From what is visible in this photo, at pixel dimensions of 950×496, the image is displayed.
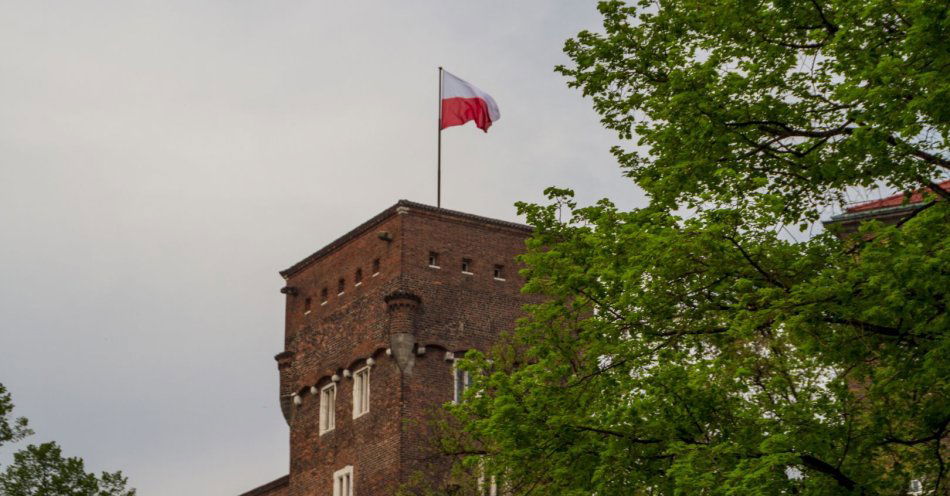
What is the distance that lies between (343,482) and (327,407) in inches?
121

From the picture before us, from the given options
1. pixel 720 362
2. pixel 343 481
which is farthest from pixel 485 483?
pixel 343 481

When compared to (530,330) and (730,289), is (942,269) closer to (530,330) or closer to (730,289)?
(730,289)

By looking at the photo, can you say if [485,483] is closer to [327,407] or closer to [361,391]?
[361,391]

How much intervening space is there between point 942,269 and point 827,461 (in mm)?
3262

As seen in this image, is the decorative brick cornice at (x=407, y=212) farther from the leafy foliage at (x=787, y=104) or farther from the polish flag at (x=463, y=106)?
the leafy foliage at (x=787, y=104)

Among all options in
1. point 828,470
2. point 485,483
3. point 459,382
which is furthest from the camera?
point 459,382

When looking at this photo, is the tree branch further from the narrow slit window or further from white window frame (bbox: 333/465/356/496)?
the narrow slit window

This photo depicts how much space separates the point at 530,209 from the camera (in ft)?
74.4

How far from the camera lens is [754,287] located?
63.0 feet

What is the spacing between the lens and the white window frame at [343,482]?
47797 millimetres

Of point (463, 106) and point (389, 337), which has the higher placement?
point (463, 106)

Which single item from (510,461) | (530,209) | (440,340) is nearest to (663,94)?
(530,209)

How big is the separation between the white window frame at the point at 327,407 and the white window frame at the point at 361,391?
144cm

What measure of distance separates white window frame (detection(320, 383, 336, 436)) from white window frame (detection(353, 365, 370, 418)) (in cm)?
144
